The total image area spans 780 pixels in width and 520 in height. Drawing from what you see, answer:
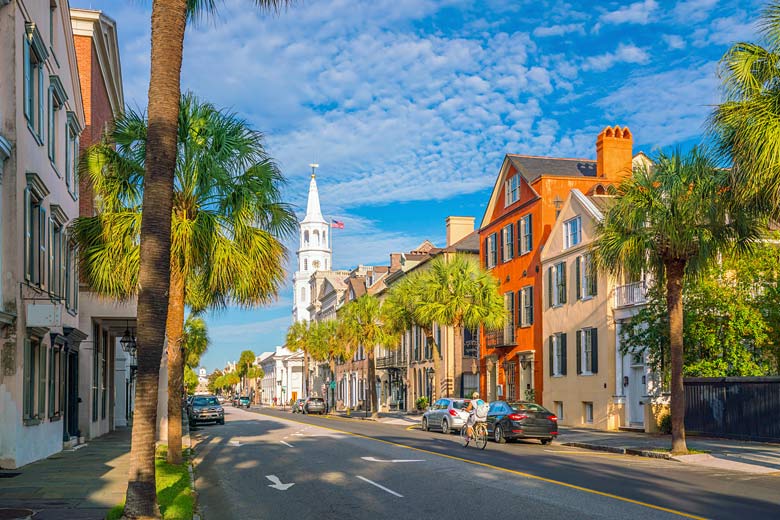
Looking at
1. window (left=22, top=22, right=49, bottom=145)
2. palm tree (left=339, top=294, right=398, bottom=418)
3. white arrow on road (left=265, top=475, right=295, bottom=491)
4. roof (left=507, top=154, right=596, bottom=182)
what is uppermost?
roof (left=507, top=154, right=596, bottom=182)

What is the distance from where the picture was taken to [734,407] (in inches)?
1081

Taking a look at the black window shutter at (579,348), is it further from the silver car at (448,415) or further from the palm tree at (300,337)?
the palm tree at (300,337)

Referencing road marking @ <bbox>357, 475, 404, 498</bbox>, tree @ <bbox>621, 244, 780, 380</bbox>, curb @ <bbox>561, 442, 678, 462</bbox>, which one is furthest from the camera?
tree @ <bbox>621, 244, 780, 380</bbox>

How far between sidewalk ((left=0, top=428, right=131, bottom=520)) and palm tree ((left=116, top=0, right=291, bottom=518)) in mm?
1538

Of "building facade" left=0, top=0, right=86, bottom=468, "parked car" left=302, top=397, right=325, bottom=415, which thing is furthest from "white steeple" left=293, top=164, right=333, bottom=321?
"building facade" left=0, top=0, right=86, bottom=468

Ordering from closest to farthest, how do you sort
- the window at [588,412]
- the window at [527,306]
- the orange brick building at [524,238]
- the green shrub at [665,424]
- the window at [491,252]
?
the green shrub at [665,424]
the window at [588,412]
the orange brick building at [524,238]
the window at [527,306]
the window at [491,252]

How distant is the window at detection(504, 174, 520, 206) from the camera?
45.2 m

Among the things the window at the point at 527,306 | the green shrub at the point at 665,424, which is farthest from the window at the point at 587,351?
the window at the point at 527,306

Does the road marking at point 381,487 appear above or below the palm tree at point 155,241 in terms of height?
below

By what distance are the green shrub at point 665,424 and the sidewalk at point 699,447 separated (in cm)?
60

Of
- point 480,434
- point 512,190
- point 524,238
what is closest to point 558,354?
point 524,238

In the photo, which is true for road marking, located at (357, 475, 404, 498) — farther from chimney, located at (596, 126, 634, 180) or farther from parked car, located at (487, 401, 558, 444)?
chimney, located at (596, 126, 634, 180)

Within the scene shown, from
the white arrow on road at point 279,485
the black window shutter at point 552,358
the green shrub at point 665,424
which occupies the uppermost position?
the black window shutter at point 552,358

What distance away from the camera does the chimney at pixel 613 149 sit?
139 ft
